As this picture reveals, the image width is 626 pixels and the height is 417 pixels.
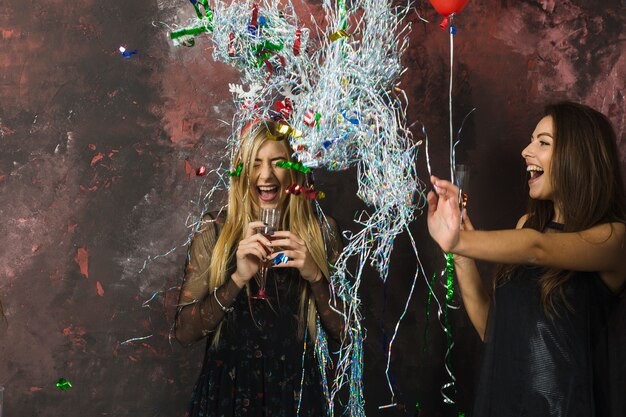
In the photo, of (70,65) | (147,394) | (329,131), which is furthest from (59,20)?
(147,394)

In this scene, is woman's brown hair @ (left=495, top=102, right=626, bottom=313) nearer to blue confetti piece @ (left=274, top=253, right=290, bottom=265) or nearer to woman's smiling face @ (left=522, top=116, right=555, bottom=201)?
woman's smiling face @ (left=522, top=116, right=555, bottom=201)

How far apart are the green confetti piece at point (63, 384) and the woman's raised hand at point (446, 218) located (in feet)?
5.02

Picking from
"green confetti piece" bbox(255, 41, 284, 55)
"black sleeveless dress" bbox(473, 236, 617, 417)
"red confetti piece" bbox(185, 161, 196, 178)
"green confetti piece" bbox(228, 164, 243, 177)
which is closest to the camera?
"black sleeveless dress" bbox(473, 236, 617, 417)

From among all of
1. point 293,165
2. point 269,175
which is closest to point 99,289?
point 269,175

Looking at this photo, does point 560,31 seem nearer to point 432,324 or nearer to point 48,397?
point 432,324

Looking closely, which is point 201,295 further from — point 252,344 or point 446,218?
point 446,218

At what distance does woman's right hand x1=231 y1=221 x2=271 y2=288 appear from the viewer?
216cm

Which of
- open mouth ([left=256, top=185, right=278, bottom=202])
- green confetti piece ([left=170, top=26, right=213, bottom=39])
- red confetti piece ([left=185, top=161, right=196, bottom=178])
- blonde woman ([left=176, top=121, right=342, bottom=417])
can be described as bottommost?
blonde woman ([left=176, top=121, right=342, bottom=417])

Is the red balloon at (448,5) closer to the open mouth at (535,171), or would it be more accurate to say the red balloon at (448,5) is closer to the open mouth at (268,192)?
the open mouth at (535,171)

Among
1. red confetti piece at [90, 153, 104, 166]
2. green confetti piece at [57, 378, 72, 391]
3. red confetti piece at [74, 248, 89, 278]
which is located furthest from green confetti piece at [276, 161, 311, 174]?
green confetti piece at [57, 378, 72, 391]

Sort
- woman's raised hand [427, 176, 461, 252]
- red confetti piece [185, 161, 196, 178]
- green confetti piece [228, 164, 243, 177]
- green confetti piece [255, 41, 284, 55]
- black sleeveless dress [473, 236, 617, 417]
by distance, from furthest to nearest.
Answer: red confetti piece [185, 161, 196, 178] → green confetti piece [228, 164, 243, 177] → green confetti piece [255, 41, 284, 55] → black sleeveless dress [473, 236, 617, 417] → woman's raised hand [427, 176, 461, 252]

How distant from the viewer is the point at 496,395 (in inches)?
86.4

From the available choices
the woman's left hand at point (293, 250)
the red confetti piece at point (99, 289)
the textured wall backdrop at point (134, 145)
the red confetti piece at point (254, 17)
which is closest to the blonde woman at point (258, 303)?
the woman's left hand at point (293, 250)

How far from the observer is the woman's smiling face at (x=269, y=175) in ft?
7.66
